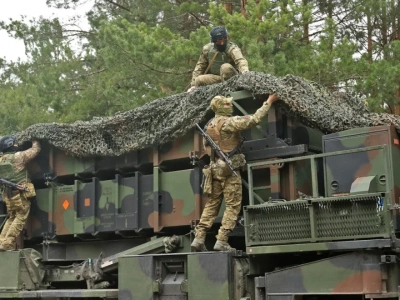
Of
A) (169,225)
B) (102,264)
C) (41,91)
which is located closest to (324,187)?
(169,225)

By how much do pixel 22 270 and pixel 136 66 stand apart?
6856 millimetres

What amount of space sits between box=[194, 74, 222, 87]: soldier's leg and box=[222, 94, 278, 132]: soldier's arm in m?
1.39

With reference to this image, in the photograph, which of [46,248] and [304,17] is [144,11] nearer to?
[304,17]

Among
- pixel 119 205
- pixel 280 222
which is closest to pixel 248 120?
pixel 280 222

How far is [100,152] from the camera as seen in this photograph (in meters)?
8.44

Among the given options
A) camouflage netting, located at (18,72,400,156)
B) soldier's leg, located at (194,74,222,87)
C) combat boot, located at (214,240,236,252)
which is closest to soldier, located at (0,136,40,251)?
camouflage netting, located at (18,72,400,156)

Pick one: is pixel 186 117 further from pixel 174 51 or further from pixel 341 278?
pixel 174 51

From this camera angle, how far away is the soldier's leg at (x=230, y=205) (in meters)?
7.04

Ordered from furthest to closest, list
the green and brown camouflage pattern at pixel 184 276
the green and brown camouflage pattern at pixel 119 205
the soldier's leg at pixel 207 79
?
the soldier's leg at pixel 207 79
the green and brown camouflage pattern at pixel 119 205
the green and brown camouflage pattern at pixel 184 276

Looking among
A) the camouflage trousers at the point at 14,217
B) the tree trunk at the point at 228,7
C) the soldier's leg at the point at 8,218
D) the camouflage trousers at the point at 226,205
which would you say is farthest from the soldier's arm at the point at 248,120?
the tree trunk at the point at 228,7

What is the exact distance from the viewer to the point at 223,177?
7.14m

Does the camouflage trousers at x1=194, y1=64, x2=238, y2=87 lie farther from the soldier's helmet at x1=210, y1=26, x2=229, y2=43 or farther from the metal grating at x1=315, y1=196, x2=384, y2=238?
the metal grating at x1=315, y1=196, x2=384, y2=238

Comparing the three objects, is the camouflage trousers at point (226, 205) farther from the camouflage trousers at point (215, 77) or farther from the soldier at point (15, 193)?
the soldier at point (15, 193)

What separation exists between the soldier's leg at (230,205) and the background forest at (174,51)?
219 inches
